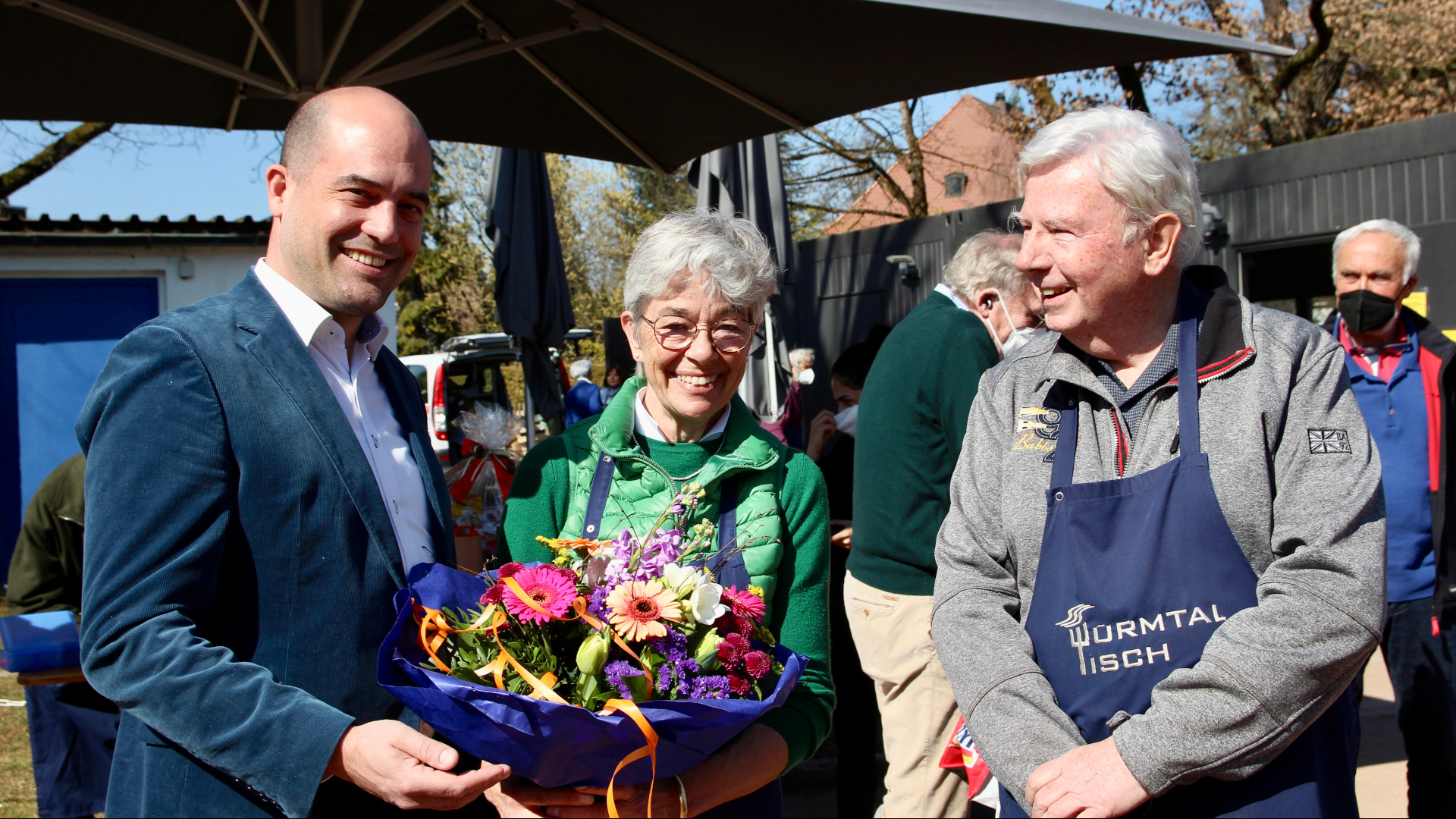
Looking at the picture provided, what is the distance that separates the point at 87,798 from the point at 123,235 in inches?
276

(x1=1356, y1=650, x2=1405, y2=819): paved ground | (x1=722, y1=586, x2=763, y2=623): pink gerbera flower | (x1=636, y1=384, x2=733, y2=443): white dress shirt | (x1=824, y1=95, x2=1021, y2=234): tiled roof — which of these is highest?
(x1=824, y1=95, x2=1021, y2=234): tiled roof

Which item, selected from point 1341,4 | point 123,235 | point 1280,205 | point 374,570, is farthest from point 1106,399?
point 1341,4

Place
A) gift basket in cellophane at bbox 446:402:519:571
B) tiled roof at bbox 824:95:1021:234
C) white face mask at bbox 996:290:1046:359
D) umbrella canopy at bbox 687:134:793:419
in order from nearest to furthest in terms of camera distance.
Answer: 1. white face mask at bbox 996:290:1046:359
2. gift basket in cellophane at bbox 446:402:519:571
3. umbrella canopy at bbox 687:134:793:419
4. tiled roof at bbox 824:95:1021:234

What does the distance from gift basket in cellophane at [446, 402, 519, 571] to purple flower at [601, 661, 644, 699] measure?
2626 mm

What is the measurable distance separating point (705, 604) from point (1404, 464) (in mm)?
3376

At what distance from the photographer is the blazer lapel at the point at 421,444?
1.93m

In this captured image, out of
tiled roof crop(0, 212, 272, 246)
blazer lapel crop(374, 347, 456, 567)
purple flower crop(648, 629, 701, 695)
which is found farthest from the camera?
tiled roof crop(0, 212, 272, 246)

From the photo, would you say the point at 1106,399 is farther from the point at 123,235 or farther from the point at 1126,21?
the point at 123,235

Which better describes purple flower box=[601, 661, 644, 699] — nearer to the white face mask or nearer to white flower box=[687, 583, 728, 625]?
white flower box=[687, 583, 728, 625]

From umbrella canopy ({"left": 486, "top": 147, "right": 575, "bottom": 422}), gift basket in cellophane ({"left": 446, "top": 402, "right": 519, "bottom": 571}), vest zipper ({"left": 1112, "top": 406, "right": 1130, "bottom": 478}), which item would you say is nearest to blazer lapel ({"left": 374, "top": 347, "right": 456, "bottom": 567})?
vest zipper ({"left": 1112, "top": 406, "right": 1130, "bottom": 478})

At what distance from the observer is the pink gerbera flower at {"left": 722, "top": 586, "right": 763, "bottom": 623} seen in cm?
169

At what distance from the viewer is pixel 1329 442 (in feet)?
5.97

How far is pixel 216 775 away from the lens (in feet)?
5.29

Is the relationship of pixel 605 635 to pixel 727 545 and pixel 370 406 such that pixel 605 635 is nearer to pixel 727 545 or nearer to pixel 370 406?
pixel 727 545
